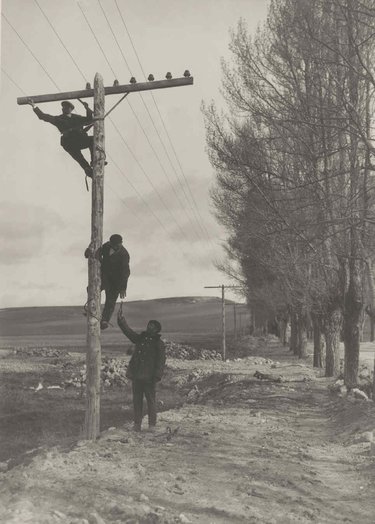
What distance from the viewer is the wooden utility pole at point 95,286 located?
9016 mm

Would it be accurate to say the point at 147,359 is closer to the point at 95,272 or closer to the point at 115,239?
the point at 95,272

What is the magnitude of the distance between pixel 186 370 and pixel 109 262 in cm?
2102

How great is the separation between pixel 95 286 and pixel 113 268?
41 centimetres

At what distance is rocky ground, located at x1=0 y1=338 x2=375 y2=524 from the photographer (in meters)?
5.41

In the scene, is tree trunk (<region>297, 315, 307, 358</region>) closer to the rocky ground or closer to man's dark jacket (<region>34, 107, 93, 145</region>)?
the rocky ground

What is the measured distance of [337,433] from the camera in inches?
413

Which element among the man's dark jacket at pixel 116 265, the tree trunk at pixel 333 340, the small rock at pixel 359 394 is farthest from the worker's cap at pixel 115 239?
the tree trunk at pixel 333 340

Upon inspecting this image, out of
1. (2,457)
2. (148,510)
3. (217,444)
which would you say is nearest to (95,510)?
(148,510)

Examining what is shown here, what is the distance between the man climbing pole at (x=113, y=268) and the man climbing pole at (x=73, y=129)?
1.29 metres

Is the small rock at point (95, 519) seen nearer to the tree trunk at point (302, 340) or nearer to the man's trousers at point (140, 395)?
the man's trousers at point (140, 395)

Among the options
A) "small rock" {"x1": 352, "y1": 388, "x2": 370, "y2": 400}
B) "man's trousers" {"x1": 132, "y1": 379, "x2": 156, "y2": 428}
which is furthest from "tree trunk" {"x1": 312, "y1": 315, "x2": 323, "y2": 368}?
"man's trousers" {"x1": 132, "y1": 379, "x2": 156, "y2": 428}

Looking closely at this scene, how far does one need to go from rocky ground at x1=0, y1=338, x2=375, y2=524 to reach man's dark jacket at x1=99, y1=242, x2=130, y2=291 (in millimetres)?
2229

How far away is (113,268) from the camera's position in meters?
8.94

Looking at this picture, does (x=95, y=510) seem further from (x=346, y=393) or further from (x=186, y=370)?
(x=186, y=370)
